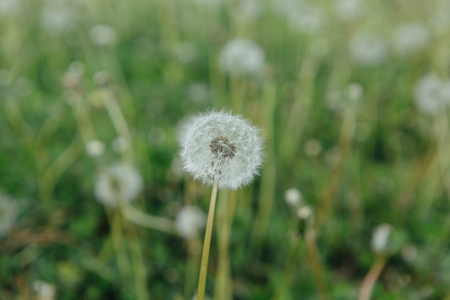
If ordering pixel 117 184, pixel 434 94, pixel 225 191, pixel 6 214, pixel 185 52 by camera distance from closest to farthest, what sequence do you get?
pixel 225 191 < pixel 117 184 < pixel 6 214 < pixel 434 94 < pixel 185 52

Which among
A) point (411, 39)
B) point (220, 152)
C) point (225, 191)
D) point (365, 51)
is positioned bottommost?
point (220, 152)

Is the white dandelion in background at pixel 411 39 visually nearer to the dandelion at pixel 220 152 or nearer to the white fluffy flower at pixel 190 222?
the white fluffy flower at pixel 190 222

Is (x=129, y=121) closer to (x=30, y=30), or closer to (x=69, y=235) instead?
(x=69, y=235)

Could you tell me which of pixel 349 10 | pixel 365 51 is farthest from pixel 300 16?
pixel 365 51

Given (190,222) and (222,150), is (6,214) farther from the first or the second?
(222,150)

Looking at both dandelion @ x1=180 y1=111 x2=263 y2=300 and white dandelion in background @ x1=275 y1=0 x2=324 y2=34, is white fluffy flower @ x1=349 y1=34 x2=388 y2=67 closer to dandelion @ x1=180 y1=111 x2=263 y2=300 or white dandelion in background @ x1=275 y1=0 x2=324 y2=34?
white dandelion in background @ x1=275 y1=0 x2=324 y2=34

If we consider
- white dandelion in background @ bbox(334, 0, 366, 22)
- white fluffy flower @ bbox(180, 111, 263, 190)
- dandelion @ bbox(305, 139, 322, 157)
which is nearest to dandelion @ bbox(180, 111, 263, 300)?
white fluffy flower @ bbox(180, 111, 263, 190)
